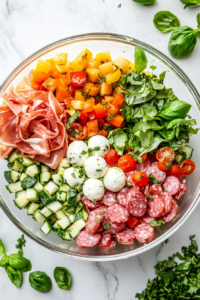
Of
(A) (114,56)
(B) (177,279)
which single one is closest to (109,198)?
(B) (177,279)

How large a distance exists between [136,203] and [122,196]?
148 millimetres

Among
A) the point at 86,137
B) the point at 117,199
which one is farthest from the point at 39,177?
the point at 117,199

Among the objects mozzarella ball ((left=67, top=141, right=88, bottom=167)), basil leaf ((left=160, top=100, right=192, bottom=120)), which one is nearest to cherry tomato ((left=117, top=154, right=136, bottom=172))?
mozzarella ball ((left=67, top=141, right=88, bottom=167))

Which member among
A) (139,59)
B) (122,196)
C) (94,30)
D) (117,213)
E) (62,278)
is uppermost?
(94,30)

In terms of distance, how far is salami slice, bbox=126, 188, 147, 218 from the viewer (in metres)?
1.83

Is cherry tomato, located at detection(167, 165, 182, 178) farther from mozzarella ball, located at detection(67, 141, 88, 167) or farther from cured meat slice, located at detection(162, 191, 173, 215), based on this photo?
mozzarella ball, located at detection(67, 141, 88, 167)

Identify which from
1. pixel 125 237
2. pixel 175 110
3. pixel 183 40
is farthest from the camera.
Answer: pixel 183 40

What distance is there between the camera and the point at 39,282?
2.12 meters

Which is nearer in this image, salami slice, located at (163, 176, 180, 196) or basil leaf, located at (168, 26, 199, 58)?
salami slice, located at (163, 176, 180, 196)

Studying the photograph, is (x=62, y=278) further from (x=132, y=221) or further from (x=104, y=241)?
(x=132, y=221)

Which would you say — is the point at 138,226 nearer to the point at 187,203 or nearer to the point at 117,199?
the point at 117,199

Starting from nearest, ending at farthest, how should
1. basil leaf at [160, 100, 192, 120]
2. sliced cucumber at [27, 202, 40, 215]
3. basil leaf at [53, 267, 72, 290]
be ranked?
basil leaf at [160, 100, 192, 120], sliced cucumber at [27, 202, 40, 215], basil leaf at [53, 267, 72, 290]

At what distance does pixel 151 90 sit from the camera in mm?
1812

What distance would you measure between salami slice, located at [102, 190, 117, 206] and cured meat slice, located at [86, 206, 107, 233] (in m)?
0.04
